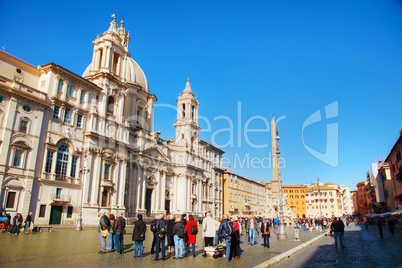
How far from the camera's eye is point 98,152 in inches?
1282

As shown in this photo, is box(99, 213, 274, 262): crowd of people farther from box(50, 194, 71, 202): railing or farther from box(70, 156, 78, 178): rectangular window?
box(70, 156, 78, 178): rectangular window

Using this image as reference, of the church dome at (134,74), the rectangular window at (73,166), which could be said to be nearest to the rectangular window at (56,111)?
the rectangular window at (73,166)

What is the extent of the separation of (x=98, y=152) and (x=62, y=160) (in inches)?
174

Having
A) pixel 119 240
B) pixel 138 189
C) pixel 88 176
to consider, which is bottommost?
pixel 119 240

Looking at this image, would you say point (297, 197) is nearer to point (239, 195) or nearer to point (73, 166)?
point (239, 195)

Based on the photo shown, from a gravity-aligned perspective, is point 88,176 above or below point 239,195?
below

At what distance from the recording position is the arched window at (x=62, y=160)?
92.8 feet

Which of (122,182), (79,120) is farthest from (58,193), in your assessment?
(122,182)

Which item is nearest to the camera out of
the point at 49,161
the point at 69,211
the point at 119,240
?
the point at 119,240

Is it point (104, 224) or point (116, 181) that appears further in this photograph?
point (116, 181)

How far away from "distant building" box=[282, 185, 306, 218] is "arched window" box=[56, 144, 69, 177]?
9036cm

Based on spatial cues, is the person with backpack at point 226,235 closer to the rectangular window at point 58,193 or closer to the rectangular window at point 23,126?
the rectangular window at point 58,193

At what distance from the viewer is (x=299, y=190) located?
108312 mm

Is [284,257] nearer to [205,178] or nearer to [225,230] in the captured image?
[225,230]
